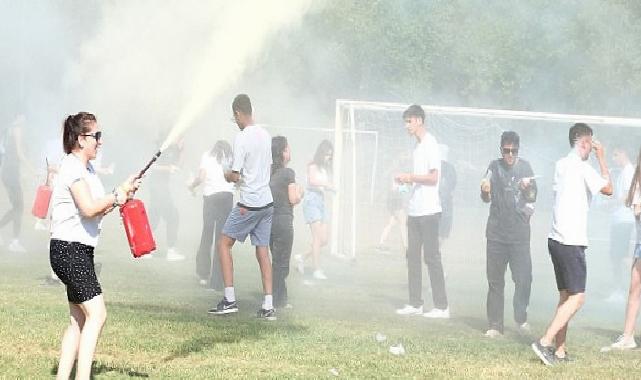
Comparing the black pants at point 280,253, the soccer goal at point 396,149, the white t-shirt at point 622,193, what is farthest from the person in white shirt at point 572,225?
the soccer goal at point 396,149

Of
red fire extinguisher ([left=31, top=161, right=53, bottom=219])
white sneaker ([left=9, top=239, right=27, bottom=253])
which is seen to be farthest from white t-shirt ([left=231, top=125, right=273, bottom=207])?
white sneaker ([left=9, top=239, right=27, bottom=253])

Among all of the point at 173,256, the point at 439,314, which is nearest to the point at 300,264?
the point at 173,256

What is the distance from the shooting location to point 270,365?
759 centimetres

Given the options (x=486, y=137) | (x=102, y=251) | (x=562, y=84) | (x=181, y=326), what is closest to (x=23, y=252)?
(x=102, y=251)

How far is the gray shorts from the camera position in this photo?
1019 cm

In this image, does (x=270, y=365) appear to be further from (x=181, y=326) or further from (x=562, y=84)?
(x=562, y=84)

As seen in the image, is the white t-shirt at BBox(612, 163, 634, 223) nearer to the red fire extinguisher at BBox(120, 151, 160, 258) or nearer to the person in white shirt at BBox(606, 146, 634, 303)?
the person in white shirt at BBox(606, 146, 634, 303)

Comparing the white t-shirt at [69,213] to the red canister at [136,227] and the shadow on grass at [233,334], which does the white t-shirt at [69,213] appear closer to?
the red canister at [136,227]

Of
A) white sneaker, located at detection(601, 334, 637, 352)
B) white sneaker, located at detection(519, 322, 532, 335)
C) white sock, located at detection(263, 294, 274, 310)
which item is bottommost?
white sneaker, located at detection(519, 322, 532, 335)

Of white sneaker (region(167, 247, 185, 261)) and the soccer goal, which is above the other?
the soccer goal

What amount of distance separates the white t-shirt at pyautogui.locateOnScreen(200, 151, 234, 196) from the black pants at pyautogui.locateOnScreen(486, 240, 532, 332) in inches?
161

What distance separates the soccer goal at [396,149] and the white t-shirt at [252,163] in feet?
30.4

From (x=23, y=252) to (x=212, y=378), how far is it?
405 inches

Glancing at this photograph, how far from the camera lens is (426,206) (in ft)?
36.1
